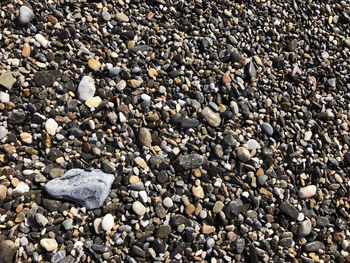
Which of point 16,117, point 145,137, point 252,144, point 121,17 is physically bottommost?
point 16,117

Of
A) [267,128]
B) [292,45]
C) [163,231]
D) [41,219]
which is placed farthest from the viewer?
[292,45]

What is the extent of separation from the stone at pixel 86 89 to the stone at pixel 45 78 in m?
0.17

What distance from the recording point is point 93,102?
241 cm

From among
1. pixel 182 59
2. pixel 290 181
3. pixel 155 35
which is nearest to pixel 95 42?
pixel 155 35

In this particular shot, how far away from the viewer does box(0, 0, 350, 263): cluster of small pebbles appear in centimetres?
209

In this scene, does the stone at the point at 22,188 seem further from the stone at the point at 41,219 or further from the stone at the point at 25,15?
the stone at the point at 25,15

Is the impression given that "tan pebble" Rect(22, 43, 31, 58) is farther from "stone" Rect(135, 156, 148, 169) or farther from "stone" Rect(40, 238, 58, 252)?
"stone" Rect(40, 238, 58, 252)

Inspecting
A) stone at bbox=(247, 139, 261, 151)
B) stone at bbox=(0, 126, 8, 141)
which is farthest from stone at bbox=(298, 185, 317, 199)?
stone at bbox=(0, 126, 8, 141)

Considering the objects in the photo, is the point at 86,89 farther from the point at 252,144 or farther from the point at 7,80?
the point at 252,144

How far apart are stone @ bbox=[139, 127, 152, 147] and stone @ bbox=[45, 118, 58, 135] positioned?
502 mm

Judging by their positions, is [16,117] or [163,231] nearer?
[163,231]

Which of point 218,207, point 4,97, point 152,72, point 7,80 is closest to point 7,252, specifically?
point 4,97

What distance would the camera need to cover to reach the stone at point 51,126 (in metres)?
2.25

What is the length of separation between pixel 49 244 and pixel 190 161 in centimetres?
91
